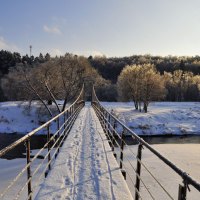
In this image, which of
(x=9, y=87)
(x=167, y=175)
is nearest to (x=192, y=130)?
(x=167, y=175)

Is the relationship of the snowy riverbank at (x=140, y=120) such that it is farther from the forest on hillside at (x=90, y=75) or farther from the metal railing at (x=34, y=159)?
the metal railing at (x=34, y=159)

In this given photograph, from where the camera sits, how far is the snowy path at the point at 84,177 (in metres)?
5.16

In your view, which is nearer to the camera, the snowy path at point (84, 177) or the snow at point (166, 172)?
the snowy path at point (84, 177)

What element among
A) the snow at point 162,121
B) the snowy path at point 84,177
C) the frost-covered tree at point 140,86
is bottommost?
the snow at point 162,121

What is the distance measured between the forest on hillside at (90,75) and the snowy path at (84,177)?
26.5 metres

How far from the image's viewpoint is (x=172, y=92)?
271 feet

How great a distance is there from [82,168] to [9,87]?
65.7 metres

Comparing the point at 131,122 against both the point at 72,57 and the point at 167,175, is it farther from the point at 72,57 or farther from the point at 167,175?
the point at 167,175

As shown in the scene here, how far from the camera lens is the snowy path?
16.9 feet

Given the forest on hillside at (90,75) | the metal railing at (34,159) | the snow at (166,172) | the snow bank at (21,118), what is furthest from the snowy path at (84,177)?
the snow bank at (21,118)

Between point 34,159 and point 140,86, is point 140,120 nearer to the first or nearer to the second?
point 140,86

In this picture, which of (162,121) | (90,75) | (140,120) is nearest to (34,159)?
(90,75)

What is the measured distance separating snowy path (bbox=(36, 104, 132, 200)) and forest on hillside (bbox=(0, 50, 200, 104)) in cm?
2653

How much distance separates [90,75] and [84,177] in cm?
3553
